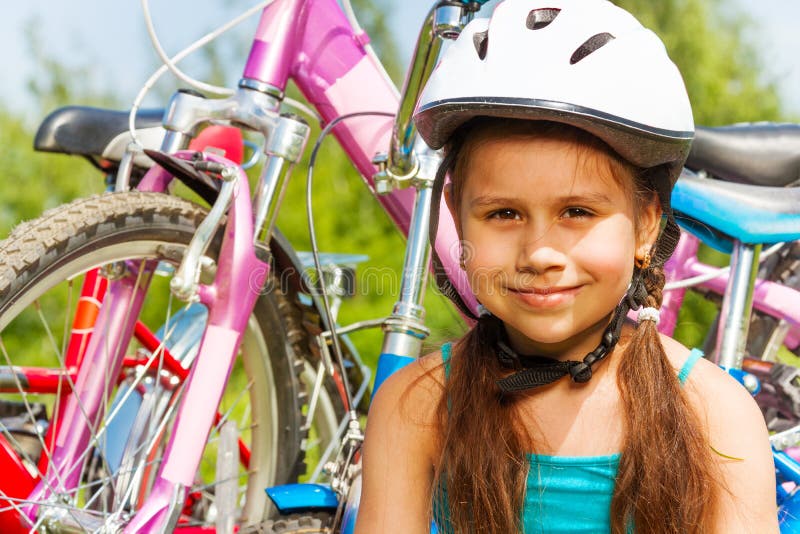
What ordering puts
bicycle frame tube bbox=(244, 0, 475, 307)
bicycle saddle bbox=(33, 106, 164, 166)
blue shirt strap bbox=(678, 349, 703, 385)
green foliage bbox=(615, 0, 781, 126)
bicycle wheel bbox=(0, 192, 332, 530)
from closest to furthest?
blue shirt strap bbox=(678, 349, 703, 385) < bicycle wheel bbox=(0, 192, 332, 530) < bicycle frame tube bbox=(244, 0, 475, 307) < bicycle saddle bbox=(33, 106, 164, 166) < green foliage bbox=(615, 0, 781, 126)

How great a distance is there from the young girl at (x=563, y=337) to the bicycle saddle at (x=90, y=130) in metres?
1.24

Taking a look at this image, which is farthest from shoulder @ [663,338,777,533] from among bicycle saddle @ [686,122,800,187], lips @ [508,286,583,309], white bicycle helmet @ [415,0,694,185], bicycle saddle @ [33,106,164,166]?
bicycle saddle @ [33,106,164,166]

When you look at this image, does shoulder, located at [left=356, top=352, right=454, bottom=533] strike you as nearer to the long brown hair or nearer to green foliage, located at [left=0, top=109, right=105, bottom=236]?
the long brown hair

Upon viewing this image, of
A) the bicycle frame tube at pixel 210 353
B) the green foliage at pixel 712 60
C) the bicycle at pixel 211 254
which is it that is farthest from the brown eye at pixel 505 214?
the green foliage at pixel 712 60

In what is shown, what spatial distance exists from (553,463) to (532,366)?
0.51 feet

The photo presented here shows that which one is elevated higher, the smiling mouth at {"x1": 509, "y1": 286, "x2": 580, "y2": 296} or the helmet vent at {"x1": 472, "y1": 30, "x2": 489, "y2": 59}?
the helmet vent at {"x1": 472, "y1": 30, "x2": 489, "y2": 59}

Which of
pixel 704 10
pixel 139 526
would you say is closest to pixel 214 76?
pixel 704 10

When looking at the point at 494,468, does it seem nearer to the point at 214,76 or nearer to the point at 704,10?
the point at 214,76

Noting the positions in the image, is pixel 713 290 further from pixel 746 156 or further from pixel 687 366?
pixel 687 366

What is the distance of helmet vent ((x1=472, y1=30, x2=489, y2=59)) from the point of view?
162 cm

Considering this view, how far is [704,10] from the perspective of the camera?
352 inches

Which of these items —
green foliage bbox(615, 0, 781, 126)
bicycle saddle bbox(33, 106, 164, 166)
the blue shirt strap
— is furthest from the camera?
green foliage bbox(615, 0, 781, 126)

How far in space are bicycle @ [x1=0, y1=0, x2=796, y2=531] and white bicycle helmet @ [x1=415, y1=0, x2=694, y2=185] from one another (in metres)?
0.35

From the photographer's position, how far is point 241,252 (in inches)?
82.0
